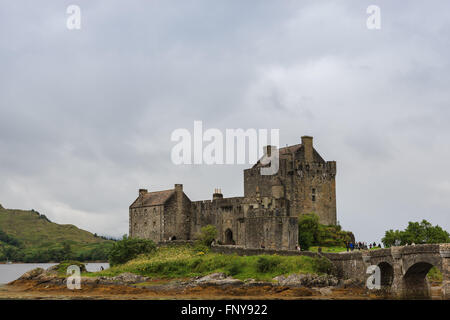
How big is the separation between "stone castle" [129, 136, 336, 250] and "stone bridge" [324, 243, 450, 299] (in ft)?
33.1

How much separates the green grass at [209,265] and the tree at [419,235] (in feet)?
38.6

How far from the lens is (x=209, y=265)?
6194 cm

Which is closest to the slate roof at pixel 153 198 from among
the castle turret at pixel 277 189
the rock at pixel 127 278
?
the castle turret at pixel 277 189

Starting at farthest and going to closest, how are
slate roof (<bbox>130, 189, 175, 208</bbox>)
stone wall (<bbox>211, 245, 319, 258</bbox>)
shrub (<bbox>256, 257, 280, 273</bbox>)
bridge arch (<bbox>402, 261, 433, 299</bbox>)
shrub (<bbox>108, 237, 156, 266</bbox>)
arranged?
1. slate roof (<bbox>130, 189, 175, 208</bbox>)
2. shrub (<bbox>108, 237, 156, 266</bbox>)
3. stone wall (<bbox>211, 245, 319, 258</bbox>)
4. shrub (<bbox>256, 257, 280, 273</bbox>)
5. bridge arch (<bbox>402, 261, 433, 299</bbox>)

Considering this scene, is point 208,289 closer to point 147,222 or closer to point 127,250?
point 127,250

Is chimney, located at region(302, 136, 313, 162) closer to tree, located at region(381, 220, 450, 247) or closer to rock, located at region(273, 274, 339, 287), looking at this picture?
tree, located at region(381, 220, 450, 247)

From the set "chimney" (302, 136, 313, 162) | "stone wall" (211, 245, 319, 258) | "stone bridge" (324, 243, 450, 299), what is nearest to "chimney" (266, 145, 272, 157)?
"chimney" (302, 136, 313, 162)

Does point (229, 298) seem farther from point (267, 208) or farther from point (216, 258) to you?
point (267, 208)

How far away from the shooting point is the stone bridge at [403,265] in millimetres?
43781

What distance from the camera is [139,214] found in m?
88.1

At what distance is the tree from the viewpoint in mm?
62203

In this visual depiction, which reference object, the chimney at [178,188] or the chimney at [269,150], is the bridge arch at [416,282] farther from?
the chimney at [178,188]

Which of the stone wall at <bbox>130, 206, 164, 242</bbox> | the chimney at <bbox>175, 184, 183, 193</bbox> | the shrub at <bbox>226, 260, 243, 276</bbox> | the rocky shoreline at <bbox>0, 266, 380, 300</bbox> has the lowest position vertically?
the rocky shoreline at <bbox>0, 266, 380, 300</bbox>
